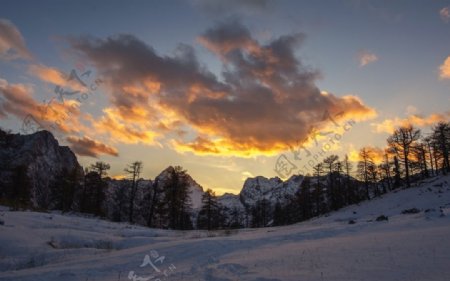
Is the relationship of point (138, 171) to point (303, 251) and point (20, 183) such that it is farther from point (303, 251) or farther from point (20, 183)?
point (303, 251)

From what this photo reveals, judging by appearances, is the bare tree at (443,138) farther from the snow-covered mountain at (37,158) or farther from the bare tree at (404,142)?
the snow-covered mountain at (37,158)

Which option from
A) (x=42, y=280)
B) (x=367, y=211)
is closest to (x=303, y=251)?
(x=42, y=280)

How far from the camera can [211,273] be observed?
27.0 ft

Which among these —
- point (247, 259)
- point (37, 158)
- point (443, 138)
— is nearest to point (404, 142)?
point (443, 138)

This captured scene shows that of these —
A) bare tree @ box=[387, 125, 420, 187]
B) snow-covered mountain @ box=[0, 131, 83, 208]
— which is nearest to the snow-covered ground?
bare tree @ box=[387, 125, 420, 187]

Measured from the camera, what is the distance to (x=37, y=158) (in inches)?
3944

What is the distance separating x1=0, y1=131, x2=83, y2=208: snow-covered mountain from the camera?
85.9m

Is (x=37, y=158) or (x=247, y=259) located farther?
(x=37, y=158)

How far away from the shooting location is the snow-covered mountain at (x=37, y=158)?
85.9 meters

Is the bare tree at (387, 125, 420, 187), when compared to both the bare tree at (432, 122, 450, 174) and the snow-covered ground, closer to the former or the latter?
the bare tree at (432, 122, 450, 174)

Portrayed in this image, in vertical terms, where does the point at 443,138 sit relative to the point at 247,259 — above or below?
above

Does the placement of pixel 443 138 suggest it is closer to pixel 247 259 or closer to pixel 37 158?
pixel 247 259

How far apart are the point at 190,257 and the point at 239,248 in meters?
2.25

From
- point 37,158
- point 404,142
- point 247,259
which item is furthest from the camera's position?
point 37,158
